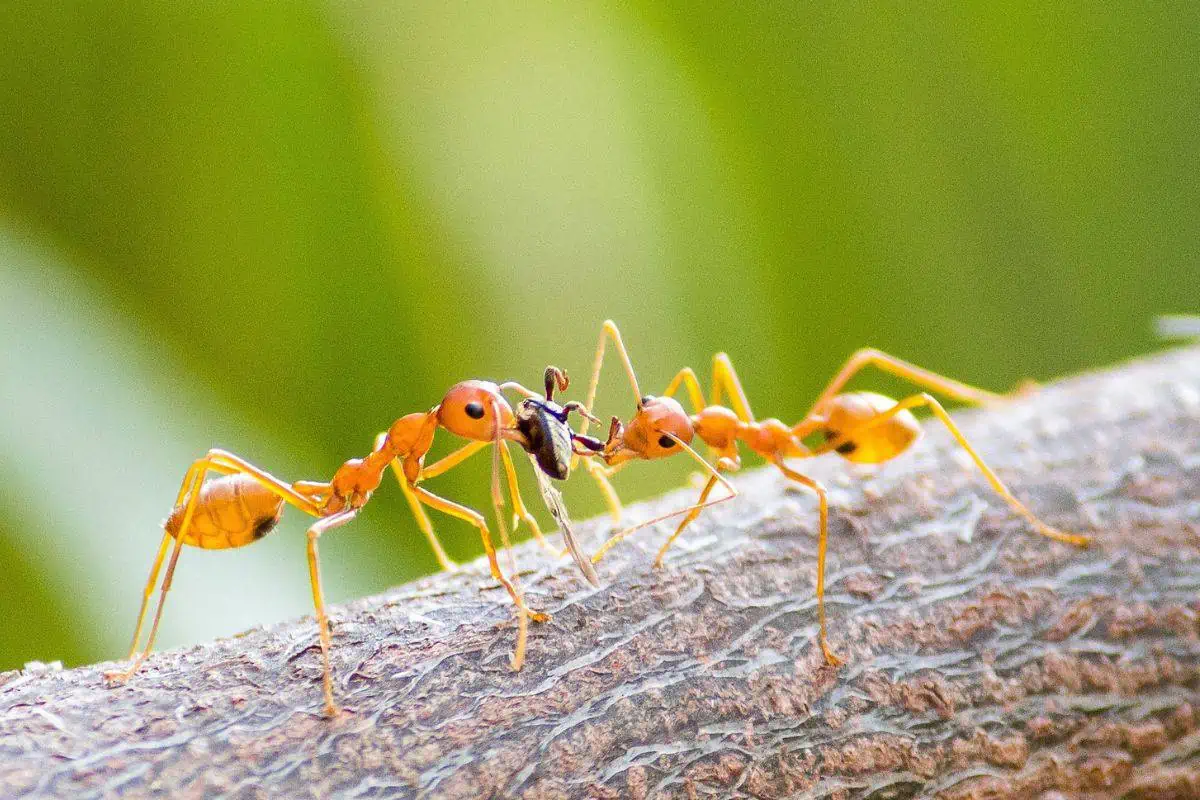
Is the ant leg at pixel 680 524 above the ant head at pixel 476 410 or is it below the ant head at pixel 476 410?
below

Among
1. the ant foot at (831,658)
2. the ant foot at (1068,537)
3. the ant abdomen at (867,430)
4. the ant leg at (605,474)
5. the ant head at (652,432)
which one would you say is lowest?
the ant foot at (1068,537)

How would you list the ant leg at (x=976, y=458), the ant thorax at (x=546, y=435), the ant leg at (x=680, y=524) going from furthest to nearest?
the ant leg at (x=976, y=458), the ant leg at (x=680, y=524), the ant thorax at (x=546, y=435)

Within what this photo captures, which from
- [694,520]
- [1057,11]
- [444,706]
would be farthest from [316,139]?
[1057,11]

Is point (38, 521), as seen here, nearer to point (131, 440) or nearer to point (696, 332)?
point (131, 440)

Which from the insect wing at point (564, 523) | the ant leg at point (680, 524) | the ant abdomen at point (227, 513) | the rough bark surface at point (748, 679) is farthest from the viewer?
the ant leg at point (680, 524)

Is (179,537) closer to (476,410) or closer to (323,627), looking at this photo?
(323,627)

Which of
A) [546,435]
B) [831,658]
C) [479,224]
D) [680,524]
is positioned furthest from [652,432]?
[479,224]

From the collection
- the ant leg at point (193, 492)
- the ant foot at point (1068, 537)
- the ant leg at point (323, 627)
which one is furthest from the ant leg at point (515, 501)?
the ant foot at point (1068, 537)

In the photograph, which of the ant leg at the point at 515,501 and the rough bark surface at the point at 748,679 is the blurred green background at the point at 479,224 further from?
the rough bark surface at the point at 748,679

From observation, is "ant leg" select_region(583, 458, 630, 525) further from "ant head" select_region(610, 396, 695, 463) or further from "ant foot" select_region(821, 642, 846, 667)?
"ant foot" select_region(821, 642, 846, 667)
